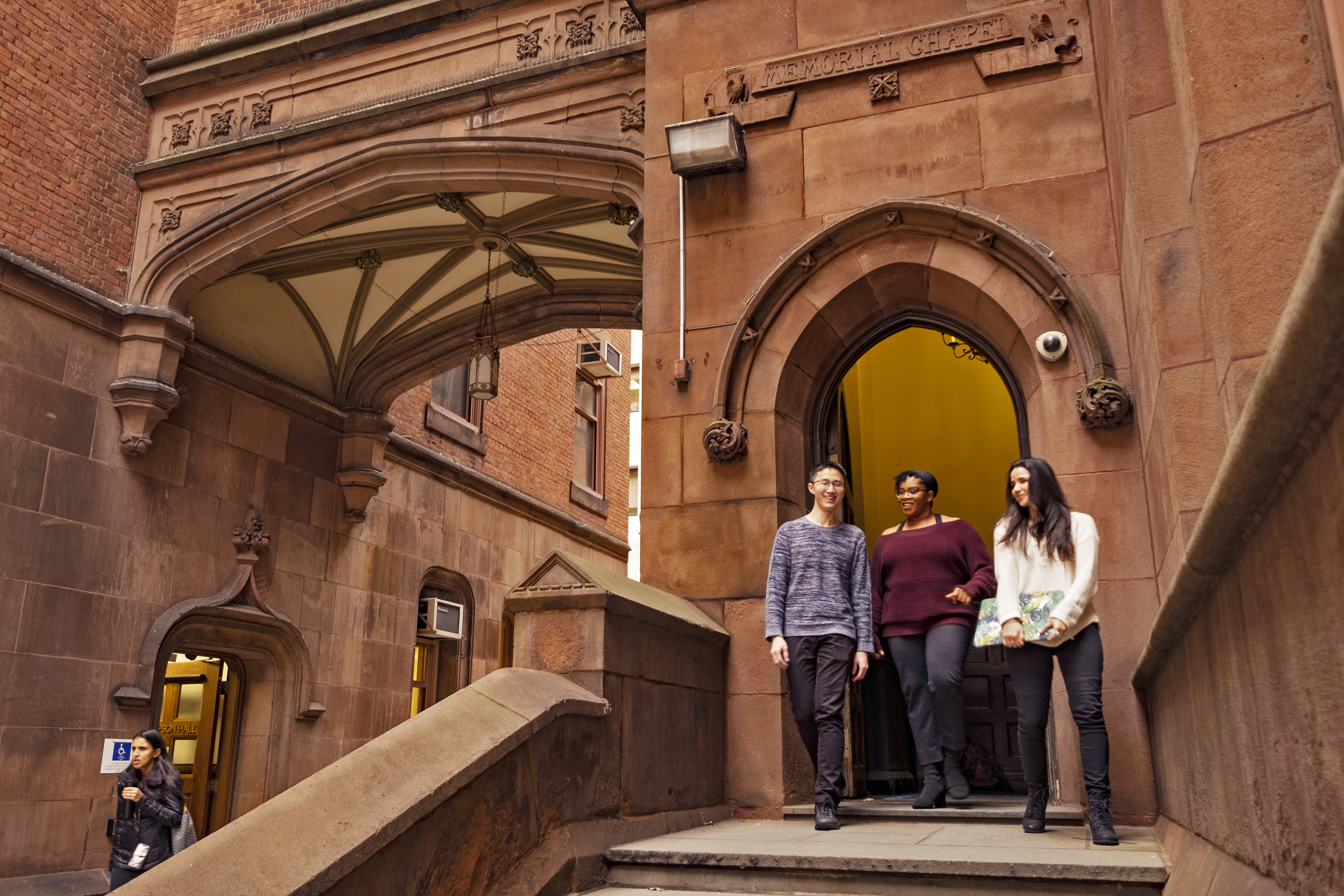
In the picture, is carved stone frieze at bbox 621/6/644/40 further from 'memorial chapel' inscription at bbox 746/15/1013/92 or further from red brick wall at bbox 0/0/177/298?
red brick wall at bbox 0/0/177/298

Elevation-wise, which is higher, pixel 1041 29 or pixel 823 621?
pixel 1041 29

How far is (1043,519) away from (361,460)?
1037cm

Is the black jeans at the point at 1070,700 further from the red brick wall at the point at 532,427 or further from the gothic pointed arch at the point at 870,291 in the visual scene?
the red brick wall at the point at 532,427

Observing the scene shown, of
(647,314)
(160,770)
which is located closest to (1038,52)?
(647,314)

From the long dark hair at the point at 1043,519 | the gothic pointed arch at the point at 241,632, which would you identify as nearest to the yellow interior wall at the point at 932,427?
the long dark hair at the point at 1043,519

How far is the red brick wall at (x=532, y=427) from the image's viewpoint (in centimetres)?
1525

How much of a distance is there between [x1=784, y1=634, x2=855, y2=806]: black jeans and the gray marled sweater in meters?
0.07

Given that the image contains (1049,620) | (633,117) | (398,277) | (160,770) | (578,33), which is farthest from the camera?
(398,277)

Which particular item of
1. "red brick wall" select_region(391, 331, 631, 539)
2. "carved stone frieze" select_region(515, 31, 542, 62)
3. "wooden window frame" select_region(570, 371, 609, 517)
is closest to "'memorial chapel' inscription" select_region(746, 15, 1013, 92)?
"carved stone frieze" select_region(515, 31, 542, 62)

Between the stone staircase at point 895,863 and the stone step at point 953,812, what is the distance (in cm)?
12

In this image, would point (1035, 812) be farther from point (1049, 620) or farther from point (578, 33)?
point (578, 33)

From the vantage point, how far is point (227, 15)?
11.2 m

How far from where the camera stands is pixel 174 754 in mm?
12055

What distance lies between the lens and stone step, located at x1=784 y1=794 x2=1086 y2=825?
5.18 m
